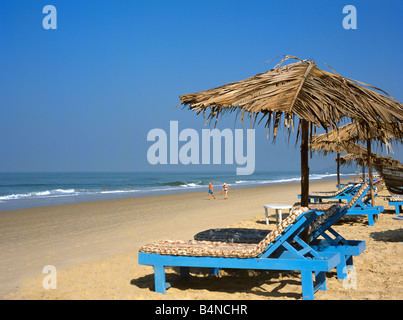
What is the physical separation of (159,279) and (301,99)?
2441 millimetres

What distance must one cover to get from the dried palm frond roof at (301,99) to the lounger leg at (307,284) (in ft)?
4.83

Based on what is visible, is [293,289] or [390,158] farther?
[390,158]

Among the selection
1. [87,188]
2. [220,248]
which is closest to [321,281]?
[220,248]

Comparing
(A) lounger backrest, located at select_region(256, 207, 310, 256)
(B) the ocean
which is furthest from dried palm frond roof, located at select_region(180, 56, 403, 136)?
(B) the ocean

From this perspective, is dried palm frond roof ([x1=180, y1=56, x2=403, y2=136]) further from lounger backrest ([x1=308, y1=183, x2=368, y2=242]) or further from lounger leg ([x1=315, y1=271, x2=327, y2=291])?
lounger leg ([x1=315, y1=271, x2=327, y2=291])

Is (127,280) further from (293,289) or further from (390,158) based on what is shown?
(390,158)

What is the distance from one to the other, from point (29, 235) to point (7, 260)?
312 cm

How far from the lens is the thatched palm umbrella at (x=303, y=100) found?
4203 millimetres

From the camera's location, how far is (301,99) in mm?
4238

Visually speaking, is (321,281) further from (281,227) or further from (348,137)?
(348,137)

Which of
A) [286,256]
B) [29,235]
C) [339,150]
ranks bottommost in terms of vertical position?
[29,235]

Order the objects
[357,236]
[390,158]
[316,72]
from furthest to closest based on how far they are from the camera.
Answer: [390,158] < [357,236] < [316,72]
